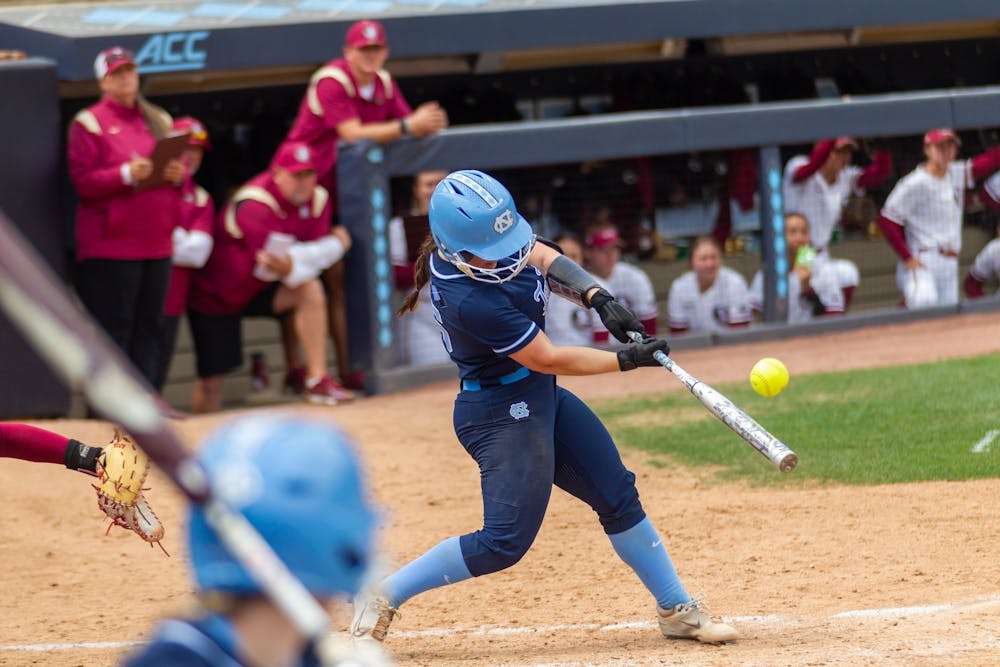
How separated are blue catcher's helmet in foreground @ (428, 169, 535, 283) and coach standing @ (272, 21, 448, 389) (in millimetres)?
4572

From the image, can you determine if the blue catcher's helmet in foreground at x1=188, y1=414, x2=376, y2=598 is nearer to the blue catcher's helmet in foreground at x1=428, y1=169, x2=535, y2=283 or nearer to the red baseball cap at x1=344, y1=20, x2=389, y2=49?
the blue catcher's helmet in foreground at x1=428, y1=169, x2=535, y2=283

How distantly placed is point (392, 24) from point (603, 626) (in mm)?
6027

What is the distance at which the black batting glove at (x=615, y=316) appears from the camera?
183 inches

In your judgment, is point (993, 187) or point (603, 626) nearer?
point (603, 626)

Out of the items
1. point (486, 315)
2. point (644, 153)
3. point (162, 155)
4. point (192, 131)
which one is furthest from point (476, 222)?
point (644, 153)

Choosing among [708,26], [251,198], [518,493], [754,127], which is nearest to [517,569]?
[518,493]

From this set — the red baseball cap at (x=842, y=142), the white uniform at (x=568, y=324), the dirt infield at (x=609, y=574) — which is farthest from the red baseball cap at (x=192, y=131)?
the red baseball cap at (x=842, y=142)

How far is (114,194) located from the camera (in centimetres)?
826

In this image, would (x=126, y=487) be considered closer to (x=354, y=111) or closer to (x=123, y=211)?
(x=123, y=211)

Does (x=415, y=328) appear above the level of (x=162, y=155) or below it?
below

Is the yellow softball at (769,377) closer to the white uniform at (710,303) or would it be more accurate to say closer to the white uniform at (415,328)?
the white uniform at (415,328)

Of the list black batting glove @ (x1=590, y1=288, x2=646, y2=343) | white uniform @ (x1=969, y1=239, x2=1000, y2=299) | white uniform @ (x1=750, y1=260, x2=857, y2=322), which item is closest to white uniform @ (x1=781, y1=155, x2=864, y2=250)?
white uniform @ (x1=750, y1=260, x2=857, y2=322)

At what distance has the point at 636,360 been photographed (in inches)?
175

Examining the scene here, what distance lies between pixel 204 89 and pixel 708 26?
12.2ft
